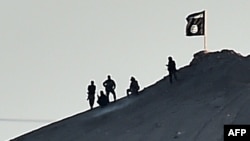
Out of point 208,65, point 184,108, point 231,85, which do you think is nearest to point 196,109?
point 184,108

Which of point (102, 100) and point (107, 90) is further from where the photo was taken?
point (102, 100)

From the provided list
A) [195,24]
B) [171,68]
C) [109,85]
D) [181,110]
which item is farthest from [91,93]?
[195,24]

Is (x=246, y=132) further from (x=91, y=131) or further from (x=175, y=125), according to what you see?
(x=91, y=131)

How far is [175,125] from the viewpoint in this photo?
43719 mm

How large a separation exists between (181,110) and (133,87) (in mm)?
6559

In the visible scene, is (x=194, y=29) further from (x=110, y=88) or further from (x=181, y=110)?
(x=181, y=110)

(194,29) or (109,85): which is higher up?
(194,29)

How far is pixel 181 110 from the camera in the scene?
46812 mm

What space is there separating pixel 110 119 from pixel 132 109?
1.66 metres

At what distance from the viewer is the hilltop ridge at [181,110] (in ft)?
140

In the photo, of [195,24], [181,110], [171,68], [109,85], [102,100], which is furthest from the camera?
[195,24]

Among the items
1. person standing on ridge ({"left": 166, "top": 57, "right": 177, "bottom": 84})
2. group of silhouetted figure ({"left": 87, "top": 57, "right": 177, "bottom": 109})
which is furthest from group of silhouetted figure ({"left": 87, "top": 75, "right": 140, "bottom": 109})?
person standing on ridge ({"left": 166, "top": 57, "right": 177, "bottom": 84})

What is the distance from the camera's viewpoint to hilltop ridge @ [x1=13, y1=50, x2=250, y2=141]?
140ft

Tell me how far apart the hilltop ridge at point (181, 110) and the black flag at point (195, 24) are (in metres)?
1.67
